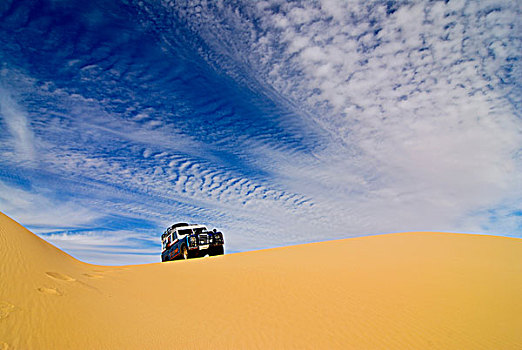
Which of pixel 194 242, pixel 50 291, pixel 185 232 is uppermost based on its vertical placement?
pixel 185 232

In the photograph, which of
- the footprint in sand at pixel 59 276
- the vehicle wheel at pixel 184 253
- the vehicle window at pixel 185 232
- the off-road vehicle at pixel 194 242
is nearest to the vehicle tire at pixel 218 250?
the off-road vehicle at pixel 194 242

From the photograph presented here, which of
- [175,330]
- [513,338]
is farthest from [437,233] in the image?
[175,330]

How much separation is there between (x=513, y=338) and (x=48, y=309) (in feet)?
31.2

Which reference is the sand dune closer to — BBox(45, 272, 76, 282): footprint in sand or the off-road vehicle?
BBox(45, 272, 76, 282): footprint in sand

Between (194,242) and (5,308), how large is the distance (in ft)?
41.2

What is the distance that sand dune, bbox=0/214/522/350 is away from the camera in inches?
226

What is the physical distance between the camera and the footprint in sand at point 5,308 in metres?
4.92

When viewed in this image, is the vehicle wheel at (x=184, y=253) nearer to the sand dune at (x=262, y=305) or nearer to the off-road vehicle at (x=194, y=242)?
the off-road vehicle at (x=194, y=242)

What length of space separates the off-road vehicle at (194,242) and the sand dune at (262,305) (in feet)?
17.2

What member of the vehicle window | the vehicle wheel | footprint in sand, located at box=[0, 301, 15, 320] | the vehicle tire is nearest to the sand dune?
footprint in sand, located at box=[0, 301, 15, 320]

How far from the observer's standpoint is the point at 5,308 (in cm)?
511

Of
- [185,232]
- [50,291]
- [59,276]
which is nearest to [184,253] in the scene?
[185,232]

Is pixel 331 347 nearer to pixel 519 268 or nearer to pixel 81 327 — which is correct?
pixel 81 327

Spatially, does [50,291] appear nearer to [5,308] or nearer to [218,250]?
[5,308]
